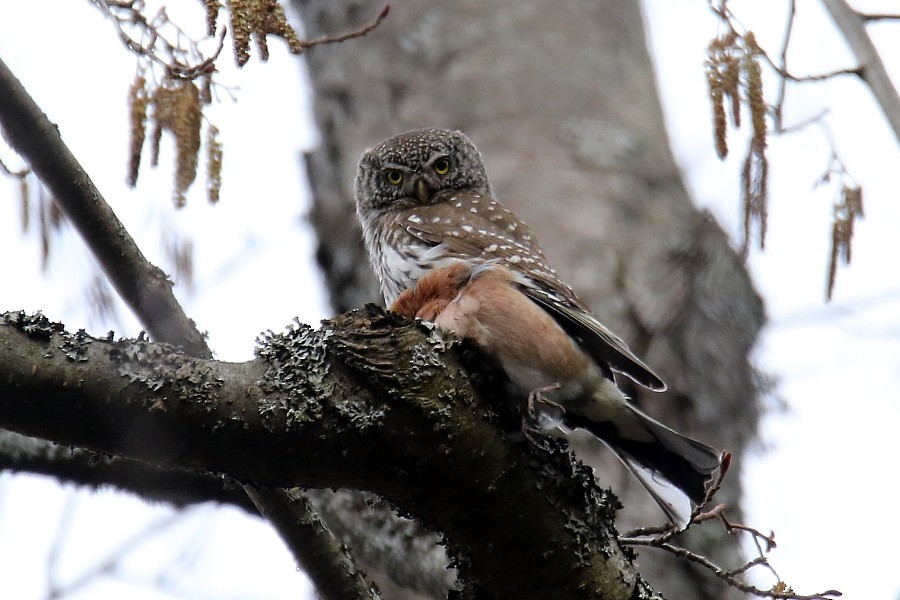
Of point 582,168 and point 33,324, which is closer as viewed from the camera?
point 33,324

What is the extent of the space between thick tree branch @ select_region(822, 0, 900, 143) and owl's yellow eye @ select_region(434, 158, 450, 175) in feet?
9.00

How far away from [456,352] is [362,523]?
5.33 feet

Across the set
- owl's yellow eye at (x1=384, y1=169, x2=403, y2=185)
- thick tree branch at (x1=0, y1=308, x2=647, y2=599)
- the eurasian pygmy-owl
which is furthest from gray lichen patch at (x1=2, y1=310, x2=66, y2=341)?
owl's yellow eye at (x1=384, y1=169, x2=403, y2=185)

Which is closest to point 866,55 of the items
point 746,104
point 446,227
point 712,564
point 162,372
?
point 746,104

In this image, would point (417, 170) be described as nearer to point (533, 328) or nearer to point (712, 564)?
point (533, 328)

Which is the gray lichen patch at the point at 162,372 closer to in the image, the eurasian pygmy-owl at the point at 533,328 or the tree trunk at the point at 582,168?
the eurasian pygmy-owl at the point at 533,328

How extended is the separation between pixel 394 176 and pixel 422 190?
6.3 inches

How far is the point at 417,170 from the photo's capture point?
16.9ft

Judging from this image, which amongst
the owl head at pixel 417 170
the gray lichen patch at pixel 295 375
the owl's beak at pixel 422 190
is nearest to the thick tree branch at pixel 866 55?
the gray lichen patch at pixel 295 375

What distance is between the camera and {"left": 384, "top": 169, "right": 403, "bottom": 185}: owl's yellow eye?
512 centimetres

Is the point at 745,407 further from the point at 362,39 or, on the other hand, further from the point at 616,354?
the point at 362,39

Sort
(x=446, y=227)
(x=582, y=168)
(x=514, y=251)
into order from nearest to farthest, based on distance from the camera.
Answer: (x=514, y=251)
(x=446, y=227)
(x=582, y=168)

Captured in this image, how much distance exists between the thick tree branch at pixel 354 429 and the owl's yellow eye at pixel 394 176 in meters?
2.85

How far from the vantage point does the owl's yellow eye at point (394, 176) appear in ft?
16.8
